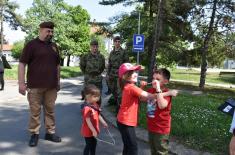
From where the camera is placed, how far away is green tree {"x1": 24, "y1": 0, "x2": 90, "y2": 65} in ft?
148

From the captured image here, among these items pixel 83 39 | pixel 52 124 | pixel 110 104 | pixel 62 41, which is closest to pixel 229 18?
pixel 110 104

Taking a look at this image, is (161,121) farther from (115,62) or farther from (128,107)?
(115,62)

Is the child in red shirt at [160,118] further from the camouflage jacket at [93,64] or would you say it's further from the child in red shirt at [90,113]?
the camouflage jacket at [93,64]

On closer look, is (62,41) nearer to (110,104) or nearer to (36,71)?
(110,104)

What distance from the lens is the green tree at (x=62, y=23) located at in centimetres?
4500

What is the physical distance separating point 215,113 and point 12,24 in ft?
159

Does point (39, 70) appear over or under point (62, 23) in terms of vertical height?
under

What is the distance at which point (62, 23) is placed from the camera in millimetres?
45656

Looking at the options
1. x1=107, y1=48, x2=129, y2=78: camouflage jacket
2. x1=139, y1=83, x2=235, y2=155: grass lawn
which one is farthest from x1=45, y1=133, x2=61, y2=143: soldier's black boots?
x1=107, y1=48, x2=129, y2=78: camouflage jacket

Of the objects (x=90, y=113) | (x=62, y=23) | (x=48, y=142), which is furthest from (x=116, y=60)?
(x=62, y=23)

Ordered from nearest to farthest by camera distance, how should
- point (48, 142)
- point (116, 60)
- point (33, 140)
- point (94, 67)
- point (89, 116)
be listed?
1. point (89, 116)
2. point (33, 140)
3. point (48, 142)
4. point (94, 67)
5. point (116, 60)

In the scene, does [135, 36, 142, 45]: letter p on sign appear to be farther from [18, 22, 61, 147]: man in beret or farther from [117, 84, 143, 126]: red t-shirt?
[117, 84, 143, 126]: red t-shirt

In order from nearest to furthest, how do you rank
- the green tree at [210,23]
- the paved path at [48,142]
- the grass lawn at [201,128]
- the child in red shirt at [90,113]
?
the child in red shirt at [90,113] < the paved path at [48,142] < the grass lawn at [201,128] < the green tree at [210,23]

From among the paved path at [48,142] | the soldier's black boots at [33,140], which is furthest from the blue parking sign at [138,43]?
the soldier's black boots at [33,140]
